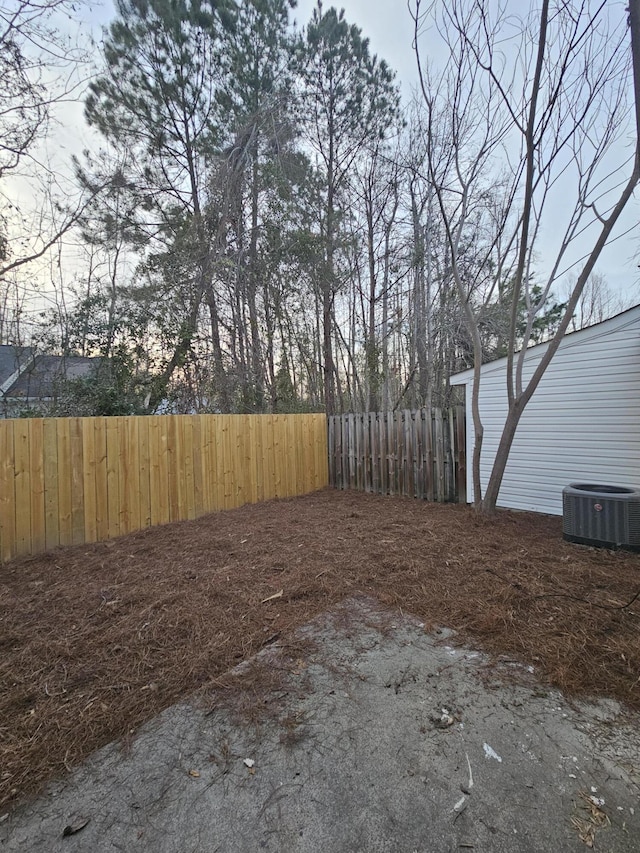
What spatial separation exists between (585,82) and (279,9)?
7.35 m

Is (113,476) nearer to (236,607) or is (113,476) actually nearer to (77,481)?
(77,481)

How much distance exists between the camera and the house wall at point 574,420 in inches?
162

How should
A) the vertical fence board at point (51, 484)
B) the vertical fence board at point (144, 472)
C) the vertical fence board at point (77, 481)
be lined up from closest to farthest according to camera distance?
1. the vertical fence board at point (51, 484)
2. the vertical fence board at point (77, 481)
3. the vertical fence board at point (144, 472)

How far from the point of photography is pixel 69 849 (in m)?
1.05

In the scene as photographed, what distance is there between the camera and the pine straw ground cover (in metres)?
1.58

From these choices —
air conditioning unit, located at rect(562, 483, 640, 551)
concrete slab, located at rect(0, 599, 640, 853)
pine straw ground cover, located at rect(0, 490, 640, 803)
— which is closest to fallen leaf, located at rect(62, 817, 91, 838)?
concrete slab, located at rect(0, 599, 640, 853)

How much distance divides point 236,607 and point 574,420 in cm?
437

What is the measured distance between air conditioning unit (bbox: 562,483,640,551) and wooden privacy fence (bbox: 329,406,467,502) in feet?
6.16

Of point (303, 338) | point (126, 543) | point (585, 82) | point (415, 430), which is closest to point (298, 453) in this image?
point (415, 430)

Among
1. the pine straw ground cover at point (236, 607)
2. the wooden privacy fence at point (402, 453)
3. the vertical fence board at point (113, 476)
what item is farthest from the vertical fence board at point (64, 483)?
the wooden privacy fence at point (402, 453)

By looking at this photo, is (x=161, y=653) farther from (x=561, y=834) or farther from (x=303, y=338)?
(x=303, y=338)

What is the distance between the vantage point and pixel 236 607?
2.40 m

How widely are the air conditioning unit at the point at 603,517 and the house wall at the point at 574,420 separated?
88 centimetres

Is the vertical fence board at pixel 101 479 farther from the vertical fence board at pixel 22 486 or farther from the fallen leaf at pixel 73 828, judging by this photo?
the fallen leaf at pixel 73 828
